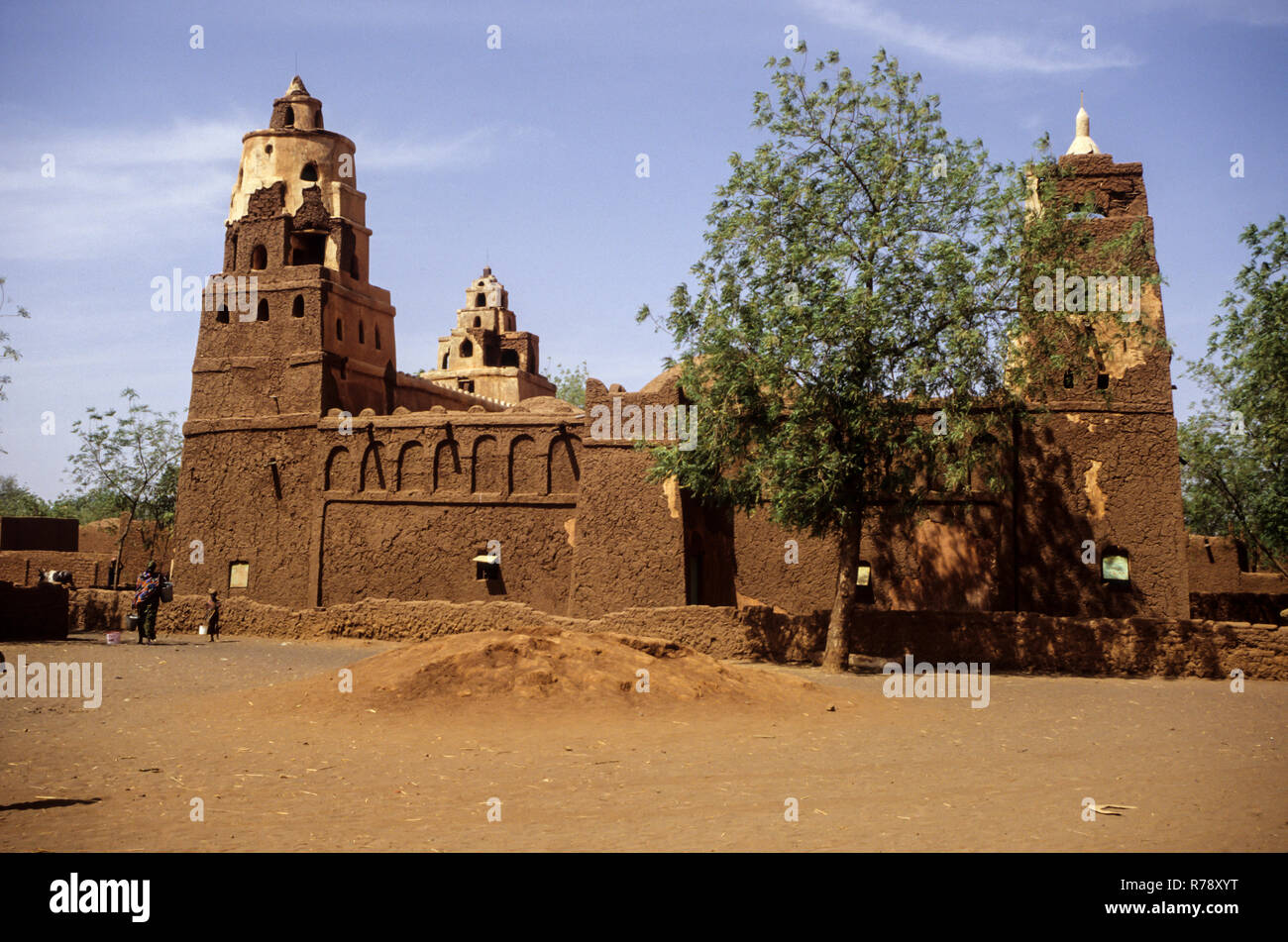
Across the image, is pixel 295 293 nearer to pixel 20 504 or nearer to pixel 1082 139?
pixel 1082 139

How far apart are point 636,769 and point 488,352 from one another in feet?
144

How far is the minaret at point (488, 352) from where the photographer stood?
170 ft

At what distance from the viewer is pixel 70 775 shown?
9562 mm

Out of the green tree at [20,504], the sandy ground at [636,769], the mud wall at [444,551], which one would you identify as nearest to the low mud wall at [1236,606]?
the sandy ground at [636,769]

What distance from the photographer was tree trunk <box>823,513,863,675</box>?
67.1 ft

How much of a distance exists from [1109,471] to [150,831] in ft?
68.2

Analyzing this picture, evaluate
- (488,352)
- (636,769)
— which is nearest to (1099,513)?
(636,769)

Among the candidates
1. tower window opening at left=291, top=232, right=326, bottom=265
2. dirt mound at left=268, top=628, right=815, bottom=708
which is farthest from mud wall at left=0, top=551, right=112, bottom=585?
dirt mound at left=268, top=628, right=815, bottom=708

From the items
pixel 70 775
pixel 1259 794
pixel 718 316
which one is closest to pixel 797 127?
pixel 718 316

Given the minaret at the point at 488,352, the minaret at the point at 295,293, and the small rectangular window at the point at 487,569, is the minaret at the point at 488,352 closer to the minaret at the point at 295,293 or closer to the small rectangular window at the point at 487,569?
the minaret at the point at 295,293

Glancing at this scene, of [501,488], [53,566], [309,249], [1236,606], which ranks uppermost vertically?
[309,249]

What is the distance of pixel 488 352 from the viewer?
174 ft

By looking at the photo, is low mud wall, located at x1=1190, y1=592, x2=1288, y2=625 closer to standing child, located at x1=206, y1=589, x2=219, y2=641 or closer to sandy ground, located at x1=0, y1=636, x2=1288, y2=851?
sandy ground, located at x1=0, y1=636, x2=1288, y2=851

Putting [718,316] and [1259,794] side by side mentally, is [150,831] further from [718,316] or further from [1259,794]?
[718,316]
